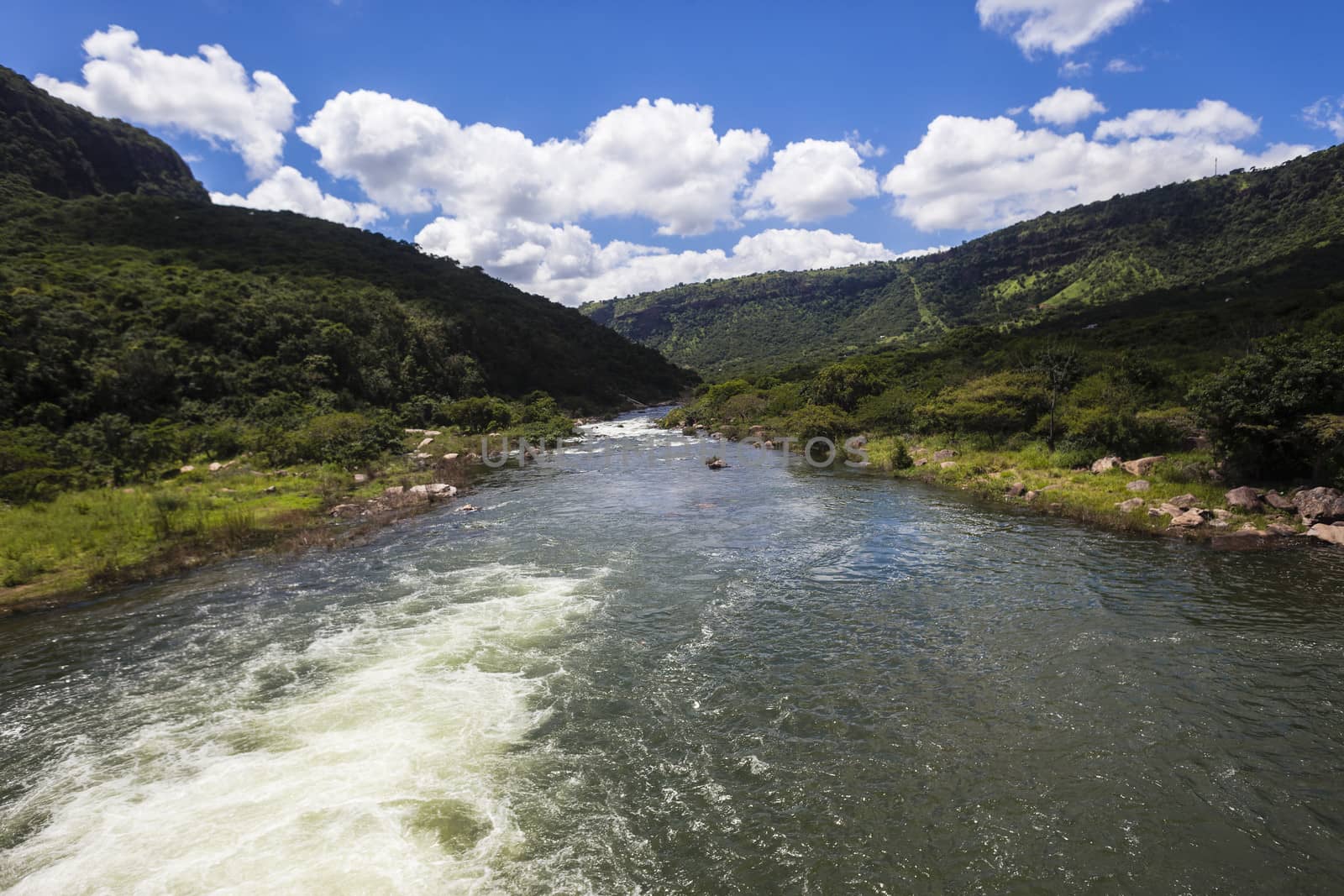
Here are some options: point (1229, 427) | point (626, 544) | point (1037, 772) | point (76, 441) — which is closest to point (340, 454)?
point (76, 441)

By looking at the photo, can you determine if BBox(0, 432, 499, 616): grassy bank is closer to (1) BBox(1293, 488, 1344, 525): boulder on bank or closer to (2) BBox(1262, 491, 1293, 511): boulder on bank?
(2) BBox(1262, 491, 1293, 511): boulder on bank

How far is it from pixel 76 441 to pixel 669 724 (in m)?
43.4

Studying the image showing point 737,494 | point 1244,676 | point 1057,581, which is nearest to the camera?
point 1244,676

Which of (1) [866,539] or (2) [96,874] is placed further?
(1) [866,539]

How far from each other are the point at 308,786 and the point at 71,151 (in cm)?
17724

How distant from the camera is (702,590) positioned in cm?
1833

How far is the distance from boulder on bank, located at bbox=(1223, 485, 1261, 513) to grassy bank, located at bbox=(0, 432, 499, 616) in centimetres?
3503

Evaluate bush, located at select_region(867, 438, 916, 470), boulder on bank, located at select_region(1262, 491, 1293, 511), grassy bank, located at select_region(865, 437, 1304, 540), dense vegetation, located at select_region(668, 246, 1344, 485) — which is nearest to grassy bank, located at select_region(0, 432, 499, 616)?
bush, located at select_region(867, 438, 916, 470)

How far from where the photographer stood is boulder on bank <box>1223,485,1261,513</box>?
72.2 feet

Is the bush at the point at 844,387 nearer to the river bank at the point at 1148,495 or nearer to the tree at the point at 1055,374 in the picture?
the tree at the point at 1055,374

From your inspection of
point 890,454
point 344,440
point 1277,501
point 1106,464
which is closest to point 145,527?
point 344,440

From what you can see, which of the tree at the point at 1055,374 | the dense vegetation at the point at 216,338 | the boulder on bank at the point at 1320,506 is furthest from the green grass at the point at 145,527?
the tree at the point at 1055,374

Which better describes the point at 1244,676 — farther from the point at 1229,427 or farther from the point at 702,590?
the point at 1229,427

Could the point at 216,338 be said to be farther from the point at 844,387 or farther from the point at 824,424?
the point at 844,387
